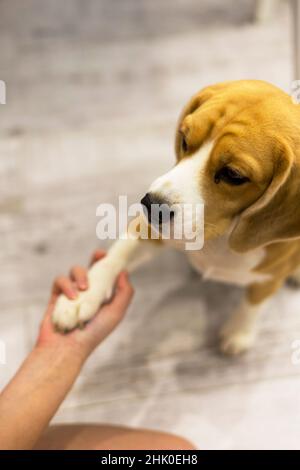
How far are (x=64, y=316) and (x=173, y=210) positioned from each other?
0.39m

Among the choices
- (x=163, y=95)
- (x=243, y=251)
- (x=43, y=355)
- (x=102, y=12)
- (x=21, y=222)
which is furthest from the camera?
(x=102, y=12)

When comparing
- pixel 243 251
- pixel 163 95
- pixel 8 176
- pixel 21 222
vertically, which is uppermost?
pixel 163 95

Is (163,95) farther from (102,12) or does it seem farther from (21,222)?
(21,222)

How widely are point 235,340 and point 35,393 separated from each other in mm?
540

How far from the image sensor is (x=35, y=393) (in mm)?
1014

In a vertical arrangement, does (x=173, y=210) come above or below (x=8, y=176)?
below

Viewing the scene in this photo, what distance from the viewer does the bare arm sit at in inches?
37.8

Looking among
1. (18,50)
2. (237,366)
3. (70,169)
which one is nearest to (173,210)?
(237,366)

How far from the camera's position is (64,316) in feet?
3.62

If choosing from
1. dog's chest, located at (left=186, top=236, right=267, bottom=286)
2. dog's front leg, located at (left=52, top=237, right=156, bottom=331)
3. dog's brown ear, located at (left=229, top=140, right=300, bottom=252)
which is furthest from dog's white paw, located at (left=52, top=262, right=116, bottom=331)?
dog's brown ear, located at (left=229, top=140, right=300, bottom=252)

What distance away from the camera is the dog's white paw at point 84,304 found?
1.10 meters

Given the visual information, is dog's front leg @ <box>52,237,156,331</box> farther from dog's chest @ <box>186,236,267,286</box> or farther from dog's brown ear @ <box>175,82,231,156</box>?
dog's brown ear @ <box>175,82,231,156</box>

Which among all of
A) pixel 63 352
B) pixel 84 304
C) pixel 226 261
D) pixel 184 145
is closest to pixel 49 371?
pixel 63 352

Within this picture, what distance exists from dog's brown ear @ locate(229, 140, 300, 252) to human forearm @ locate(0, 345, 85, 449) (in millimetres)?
432
